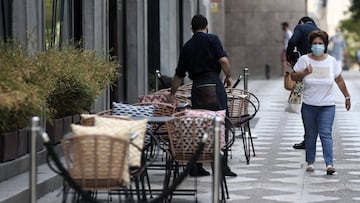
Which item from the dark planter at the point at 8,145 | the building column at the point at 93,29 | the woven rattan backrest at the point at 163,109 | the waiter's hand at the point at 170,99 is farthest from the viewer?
the building column at the point at 93,29

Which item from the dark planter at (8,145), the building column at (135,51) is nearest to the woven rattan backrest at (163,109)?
the dark planter at (8,145)

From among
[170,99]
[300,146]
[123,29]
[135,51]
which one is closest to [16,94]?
[170,99]

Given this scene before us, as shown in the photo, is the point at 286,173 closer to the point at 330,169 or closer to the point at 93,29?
the point at 330,169

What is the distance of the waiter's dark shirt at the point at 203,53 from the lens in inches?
475

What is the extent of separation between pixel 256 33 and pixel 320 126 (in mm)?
29100

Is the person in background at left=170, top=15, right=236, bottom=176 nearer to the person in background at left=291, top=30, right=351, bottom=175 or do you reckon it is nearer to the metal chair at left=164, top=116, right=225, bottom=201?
the person in background at left=291, top=30, right=351, bottom=175

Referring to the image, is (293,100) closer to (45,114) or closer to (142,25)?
(45,114)

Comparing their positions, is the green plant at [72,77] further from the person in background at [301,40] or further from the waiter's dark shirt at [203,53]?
the person in background at [301,40]

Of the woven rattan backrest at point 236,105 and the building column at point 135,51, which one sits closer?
the woven rattan backrest at point 236,105

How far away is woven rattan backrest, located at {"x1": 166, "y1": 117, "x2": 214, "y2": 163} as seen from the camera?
31.8 feet

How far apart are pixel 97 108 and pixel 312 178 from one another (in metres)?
4.84

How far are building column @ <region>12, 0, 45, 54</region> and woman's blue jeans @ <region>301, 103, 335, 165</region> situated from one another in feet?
11.7

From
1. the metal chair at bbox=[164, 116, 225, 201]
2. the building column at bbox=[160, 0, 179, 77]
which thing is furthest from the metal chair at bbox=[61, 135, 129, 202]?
the building column at bbox=[160, 0, 179, 77]

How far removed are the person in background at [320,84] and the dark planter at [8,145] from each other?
3708 millimetres
